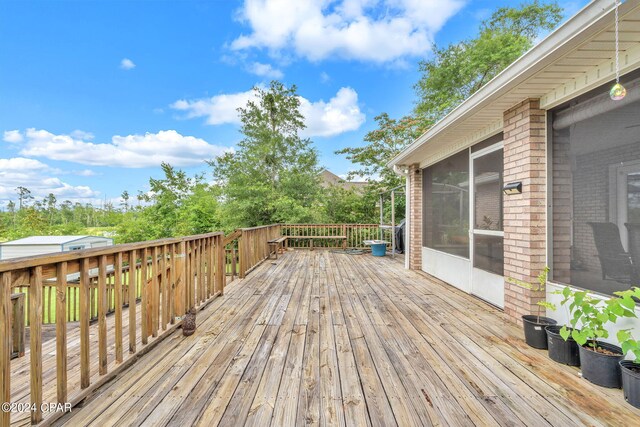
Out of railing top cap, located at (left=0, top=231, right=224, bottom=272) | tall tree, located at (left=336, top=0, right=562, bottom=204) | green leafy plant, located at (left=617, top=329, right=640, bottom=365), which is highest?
tall tree, located at (left=336, top=0, right=562, bottom=204)

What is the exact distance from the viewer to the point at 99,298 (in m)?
1.86

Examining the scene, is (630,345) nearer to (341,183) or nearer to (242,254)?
(242,254)

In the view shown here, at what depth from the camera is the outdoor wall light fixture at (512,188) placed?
284cm

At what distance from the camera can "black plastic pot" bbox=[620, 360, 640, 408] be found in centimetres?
157

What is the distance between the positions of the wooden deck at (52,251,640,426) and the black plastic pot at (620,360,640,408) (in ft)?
0.20

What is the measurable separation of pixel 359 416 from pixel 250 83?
12.7 meters

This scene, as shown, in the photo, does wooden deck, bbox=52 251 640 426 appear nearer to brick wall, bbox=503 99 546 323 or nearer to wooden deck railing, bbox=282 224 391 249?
brick wall, bbox=503 99 546 323

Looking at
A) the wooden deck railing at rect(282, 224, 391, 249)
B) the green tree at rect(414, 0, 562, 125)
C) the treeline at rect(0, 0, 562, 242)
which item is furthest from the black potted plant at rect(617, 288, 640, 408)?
the green tree at rect(414, 0, 562, 125)

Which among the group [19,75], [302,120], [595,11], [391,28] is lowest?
[595,11]

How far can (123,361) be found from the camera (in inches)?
79.7

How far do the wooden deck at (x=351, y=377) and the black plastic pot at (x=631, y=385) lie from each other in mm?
61

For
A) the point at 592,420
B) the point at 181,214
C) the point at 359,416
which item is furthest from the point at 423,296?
the point at 181,214

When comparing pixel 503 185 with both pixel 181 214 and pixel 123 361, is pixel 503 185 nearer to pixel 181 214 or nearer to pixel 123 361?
pixel 123 361

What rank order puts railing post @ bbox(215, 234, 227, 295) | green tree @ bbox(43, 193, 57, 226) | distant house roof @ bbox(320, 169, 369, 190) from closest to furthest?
1. railing post @ bbox(215, 234, 227, 295)
2. distant house roof @ bbox(320, 169, 369, 190)
3. green tree @ bbox(43, 193, 57, 226)
